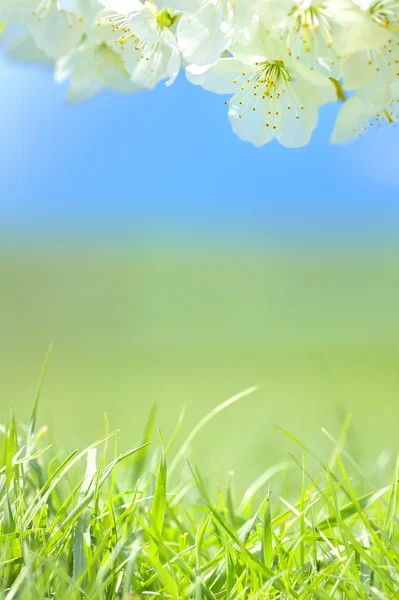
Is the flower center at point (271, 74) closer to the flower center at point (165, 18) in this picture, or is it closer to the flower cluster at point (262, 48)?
the flower cluster at point (262, 48)

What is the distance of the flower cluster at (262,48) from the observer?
2.51ft

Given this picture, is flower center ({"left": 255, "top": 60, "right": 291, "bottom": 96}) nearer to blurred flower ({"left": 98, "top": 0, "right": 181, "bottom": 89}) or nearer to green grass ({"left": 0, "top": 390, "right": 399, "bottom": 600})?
blurred flower ({"left": 98, "top": 0, "right": 181, "bottom": 89})

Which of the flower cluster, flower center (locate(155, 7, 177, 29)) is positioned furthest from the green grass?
flower center (locate(155, 7, 177, 29))

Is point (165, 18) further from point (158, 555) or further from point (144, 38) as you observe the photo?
point (158, 555)

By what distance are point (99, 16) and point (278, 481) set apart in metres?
0.94

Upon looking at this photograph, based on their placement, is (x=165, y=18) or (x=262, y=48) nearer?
(x=262, y=48)

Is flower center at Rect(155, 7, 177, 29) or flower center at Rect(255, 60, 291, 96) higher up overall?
flower center at Rect(155, 7, 177, 29)

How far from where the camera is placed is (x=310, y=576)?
29.6 inches

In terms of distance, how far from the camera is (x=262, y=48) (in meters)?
0.79

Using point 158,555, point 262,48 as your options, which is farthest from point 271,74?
point 158,555

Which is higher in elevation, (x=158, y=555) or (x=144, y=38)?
(x=144, y=38)

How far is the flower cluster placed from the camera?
77 centimetres

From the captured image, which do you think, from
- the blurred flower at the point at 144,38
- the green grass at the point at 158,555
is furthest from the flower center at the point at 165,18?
the green grass at the point at 158,555

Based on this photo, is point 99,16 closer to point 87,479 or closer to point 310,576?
point 87,479
